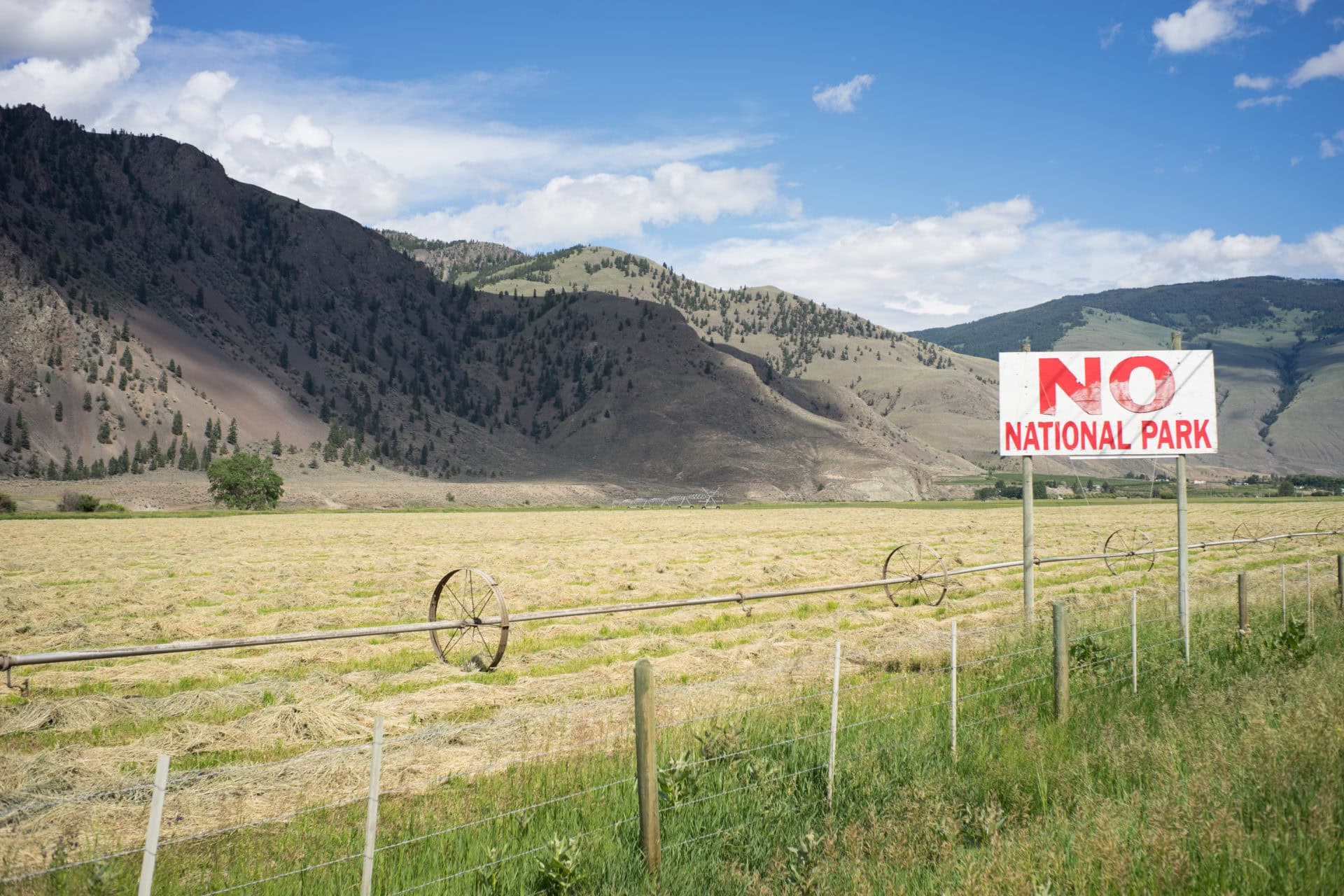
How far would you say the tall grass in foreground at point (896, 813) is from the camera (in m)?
6.05

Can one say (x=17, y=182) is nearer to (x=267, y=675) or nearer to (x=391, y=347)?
(x=391, y=347)

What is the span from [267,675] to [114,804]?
7.77 m

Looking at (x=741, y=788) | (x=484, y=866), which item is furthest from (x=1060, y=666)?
(x=484, y=866)

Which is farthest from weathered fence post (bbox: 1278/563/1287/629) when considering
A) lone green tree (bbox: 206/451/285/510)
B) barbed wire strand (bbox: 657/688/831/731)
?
lone green tree (bbox: 206/451/285/510)

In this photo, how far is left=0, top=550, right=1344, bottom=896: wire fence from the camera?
6.53 meters

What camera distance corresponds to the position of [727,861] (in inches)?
266

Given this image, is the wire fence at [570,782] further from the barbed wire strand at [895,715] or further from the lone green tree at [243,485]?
the lone green tree at [243,485]

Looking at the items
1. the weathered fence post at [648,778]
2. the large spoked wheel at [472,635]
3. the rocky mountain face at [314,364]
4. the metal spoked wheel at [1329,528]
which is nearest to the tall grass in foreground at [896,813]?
the weathered fence post at [648,778]

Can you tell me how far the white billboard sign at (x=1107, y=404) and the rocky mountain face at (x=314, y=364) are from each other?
120549 millimetres

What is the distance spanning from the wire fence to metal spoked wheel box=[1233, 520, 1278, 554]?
22.7 meters

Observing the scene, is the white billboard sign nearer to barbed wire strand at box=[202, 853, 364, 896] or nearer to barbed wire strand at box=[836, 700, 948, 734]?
barbed wire strand at box=[836, 700, 948, 734]

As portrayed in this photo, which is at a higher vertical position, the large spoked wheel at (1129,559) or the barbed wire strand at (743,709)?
the barbed wire strand at (743,709)

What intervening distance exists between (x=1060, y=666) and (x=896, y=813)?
3722 millimetres

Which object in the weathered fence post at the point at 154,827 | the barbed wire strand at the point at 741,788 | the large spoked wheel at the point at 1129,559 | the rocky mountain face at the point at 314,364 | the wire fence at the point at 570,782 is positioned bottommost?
the large spoked wheel at the point at 1129,559
